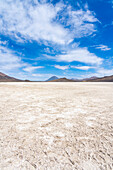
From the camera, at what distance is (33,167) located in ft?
4.23

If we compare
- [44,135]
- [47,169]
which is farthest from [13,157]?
[44,135]

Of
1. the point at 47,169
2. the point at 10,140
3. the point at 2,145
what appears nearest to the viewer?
the point at 47,169

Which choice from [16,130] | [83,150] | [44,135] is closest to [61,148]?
[83,150]

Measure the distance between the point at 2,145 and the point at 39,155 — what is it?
78 centimetres

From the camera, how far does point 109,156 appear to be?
1.48 metres

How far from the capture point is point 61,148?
65.4 inches

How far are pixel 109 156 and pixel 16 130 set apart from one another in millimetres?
2008

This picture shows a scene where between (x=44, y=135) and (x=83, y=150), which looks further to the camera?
(x=44, y=135)

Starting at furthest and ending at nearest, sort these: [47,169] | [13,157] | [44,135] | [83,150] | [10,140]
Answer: [44,135]
[10,140]
[83,150]
[13,157]
[47,169]

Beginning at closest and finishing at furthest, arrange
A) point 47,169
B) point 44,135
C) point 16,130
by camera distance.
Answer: point 47,169 < point 44,135 < point 16,130

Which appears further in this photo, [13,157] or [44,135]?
[44,135]

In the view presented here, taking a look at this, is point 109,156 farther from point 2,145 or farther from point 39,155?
point 2,145

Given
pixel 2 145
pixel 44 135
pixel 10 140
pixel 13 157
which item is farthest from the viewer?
pixel 44 135

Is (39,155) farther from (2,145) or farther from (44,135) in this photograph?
(2,145)
